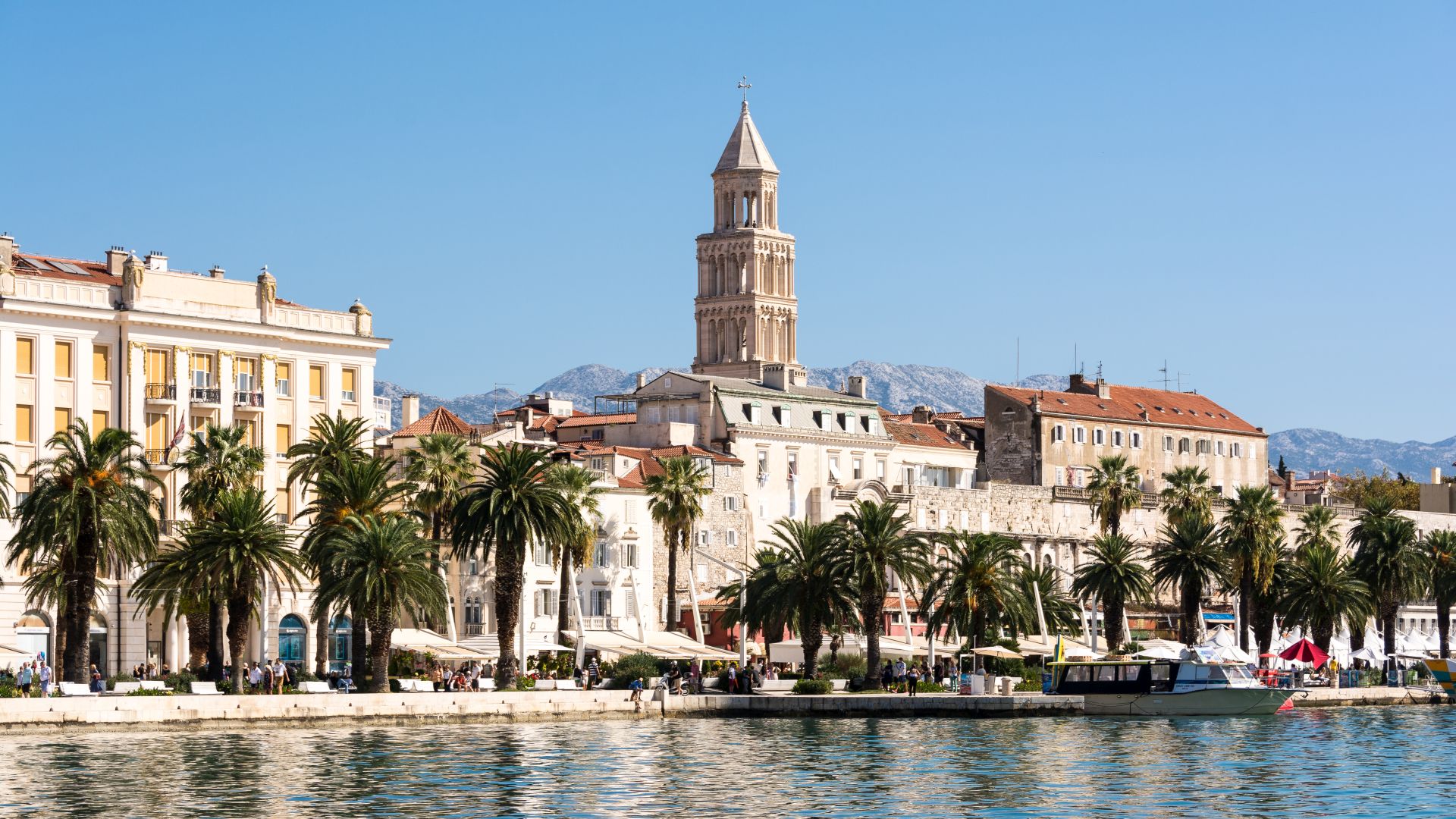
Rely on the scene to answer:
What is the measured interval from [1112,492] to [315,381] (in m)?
47.9

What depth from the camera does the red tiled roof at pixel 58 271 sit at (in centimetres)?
9063

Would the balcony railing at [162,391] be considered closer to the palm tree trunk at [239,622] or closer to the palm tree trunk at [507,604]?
the palm tree trunk at [507,604]

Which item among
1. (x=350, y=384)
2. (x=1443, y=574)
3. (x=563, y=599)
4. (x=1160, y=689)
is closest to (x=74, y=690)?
(x=563, y=599)

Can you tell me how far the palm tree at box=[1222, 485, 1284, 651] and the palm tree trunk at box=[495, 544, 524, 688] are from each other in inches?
1644

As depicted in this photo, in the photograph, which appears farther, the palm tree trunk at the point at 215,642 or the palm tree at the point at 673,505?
the palm tree at the point at 673,505

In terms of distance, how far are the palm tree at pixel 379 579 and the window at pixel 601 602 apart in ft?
95.0

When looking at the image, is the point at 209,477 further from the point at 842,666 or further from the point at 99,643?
the point at 842,666

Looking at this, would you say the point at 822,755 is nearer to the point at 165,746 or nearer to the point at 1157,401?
the point at 165,746

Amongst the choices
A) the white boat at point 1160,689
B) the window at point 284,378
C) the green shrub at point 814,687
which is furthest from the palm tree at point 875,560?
the window at point 284,378

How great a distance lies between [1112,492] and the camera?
12600cm

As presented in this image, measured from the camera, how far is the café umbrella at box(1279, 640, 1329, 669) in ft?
336

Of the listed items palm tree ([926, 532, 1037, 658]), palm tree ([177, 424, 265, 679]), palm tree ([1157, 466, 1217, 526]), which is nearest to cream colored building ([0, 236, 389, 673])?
palm tree ([177, 424, 265, 679])

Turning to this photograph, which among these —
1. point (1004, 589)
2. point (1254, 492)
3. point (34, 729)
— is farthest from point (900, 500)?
point (34, 729)

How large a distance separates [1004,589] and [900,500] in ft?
111
